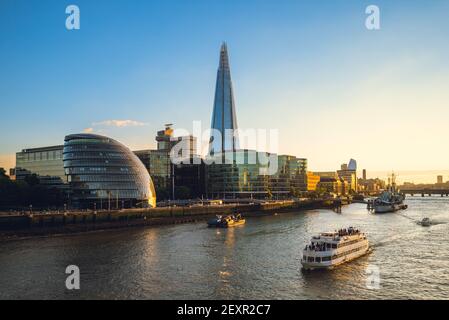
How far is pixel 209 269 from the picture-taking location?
47188 mm

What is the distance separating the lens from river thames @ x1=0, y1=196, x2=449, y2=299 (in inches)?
1500

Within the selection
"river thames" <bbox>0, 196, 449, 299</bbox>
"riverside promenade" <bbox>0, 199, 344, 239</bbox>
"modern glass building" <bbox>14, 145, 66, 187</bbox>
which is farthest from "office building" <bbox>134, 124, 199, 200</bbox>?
"river thames" <bbox>0, 196, 449, 299</bbox>

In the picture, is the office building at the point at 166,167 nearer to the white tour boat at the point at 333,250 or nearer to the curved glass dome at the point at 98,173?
the curved glass dome at the point at 98,173

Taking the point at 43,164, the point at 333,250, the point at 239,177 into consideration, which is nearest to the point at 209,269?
the point at 333,250

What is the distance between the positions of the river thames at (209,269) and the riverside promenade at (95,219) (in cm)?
664

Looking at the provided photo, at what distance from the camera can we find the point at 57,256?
54438mm

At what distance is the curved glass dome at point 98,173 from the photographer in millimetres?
108625

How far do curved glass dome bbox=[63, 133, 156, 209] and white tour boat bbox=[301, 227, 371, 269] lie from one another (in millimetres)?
67740

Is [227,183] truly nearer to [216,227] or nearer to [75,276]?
[216,227]

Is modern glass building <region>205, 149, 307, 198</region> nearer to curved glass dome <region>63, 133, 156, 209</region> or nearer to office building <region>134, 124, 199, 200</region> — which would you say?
office building <region>134, 124, 199, 200</region>

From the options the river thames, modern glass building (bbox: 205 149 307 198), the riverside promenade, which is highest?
modern glass building (bbox: 205 149 307 198)

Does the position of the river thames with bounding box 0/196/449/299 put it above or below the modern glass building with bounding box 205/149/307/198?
below
